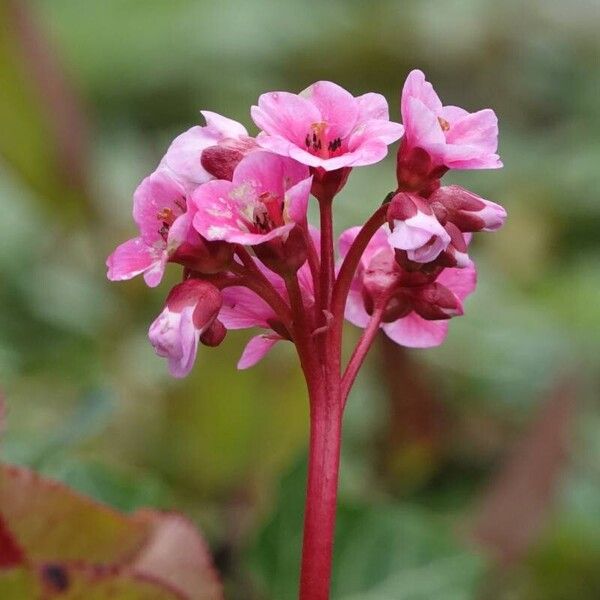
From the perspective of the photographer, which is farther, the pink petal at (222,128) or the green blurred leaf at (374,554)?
the green blurred leaf at (374,554)

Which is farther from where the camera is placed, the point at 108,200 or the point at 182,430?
the point at 108,200

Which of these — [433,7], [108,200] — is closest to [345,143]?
[108,200]

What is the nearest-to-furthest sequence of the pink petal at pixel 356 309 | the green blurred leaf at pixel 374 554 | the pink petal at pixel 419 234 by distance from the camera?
the pink petal at pixel 419 234
the pink petal at pixel 356 309
the green blurred leaf at pixel 374 554

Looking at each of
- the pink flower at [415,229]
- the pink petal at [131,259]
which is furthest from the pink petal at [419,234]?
the pink petal at [131,259]

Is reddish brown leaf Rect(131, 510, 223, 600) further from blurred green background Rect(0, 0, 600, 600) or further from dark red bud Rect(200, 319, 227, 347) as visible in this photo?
blurred green background Rect(0, 0, 600, 600)

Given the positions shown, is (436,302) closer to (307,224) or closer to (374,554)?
(307,224)

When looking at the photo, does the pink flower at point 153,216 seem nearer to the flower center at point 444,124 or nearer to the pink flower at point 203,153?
the pink flower at point 203,153

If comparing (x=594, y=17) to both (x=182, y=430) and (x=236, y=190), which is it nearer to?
(x=182, y=430)
